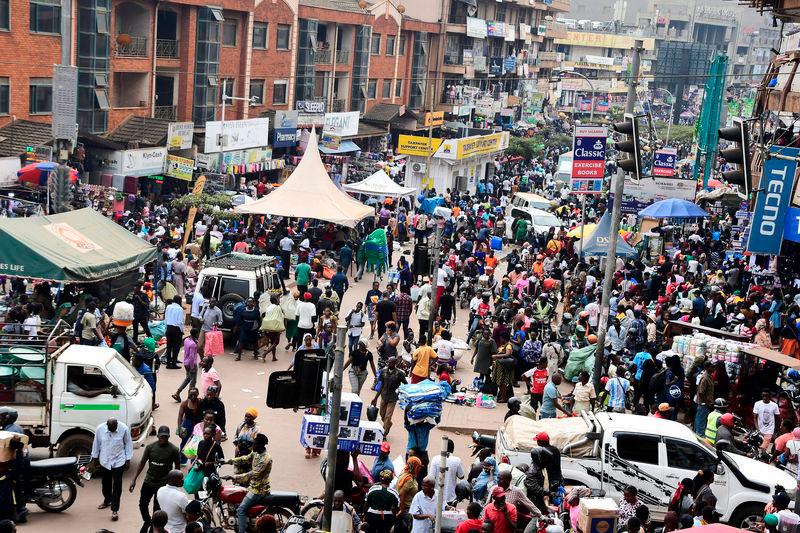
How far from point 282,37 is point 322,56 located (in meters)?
5.60

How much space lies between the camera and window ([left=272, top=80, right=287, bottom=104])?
51.4 m

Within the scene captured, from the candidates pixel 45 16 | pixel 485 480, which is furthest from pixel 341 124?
pixel 485 480

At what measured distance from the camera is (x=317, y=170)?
29922 mm

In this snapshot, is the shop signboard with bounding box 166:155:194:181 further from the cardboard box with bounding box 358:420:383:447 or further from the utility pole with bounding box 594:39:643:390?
the cardboard box with bounding box 358:420:383:447

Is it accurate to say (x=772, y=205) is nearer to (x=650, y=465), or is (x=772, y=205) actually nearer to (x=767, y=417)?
(x=767, y=417)

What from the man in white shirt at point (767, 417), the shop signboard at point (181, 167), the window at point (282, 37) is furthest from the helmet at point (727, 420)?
the window at point (282, 37)

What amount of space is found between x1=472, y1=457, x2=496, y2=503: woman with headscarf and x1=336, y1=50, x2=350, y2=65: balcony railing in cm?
4769

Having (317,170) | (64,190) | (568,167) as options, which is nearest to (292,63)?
(568,167)

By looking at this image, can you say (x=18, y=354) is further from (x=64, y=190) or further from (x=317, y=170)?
(x=317, y=170)

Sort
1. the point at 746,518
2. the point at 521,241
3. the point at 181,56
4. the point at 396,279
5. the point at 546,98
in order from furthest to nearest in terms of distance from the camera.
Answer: the point at 546,98
the point at 181,56
the point at 521,241
the point at 396,279
the point at 746,518

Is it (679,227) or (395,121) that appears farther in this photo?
(395,121)

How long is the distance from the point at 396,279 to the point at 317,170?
16.4 ft

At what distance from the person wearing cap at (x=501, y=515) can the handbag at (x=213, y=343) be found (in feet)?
28.6

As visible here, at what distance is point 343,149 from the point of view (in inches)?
2066
